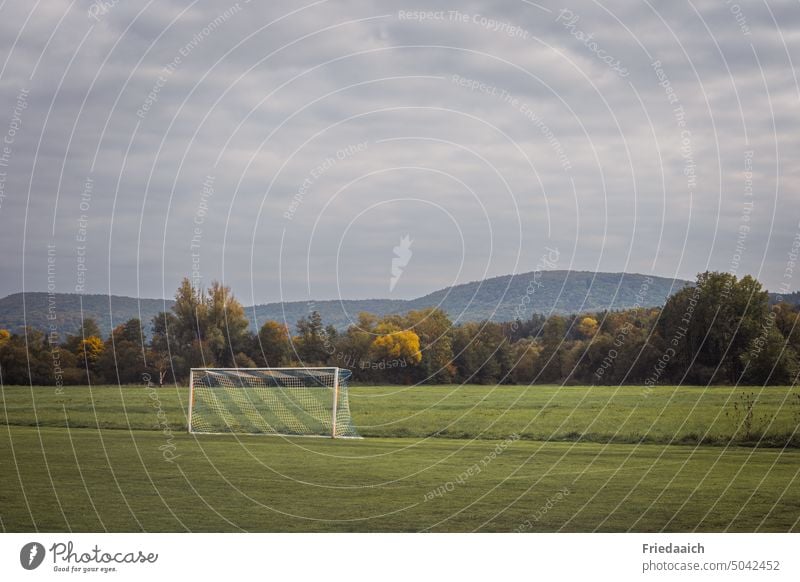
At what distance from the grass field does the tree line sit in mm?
4433

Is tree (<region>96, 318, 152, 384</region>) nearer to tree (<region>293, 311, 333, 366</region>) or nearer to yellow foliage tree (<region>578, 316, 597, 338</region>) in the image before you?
tree (<region>293, 311, 333, 366</region>)

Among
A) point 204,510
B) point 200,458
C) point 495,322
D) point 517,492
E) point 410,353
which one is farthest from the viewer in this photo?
point 495,322

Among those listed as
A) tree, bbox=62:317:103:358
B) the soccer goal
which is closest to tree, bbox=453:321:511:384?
the soccer goal

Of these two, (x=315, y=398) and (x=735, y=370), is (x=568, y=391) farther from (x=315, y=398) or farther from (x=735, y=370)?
(x=315, y=398)

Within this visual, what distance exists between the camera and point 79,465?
1988cm

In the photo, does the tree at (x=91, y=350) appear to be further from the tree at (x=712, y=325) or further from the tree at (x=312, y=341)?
the tree at (x=712, y=325)

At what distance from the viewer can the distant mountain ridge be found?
49484 millimetres

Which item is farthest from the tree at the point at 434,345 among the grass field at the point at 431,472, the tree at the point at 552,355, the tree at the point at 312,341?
the grass field at the point at 431,472

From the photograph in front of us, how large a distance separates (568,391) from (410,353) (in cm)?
1110

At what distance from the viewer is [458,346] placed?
5316cm

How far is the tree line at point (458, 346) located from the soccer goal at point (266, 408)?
491 centimetres

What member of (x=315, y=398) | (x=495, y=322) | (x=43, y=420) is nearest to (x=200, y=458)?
(x=43, y=420)

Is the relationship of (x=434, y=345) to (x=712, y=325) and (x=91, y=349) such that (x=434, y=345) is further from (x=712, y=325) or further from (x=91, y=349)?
(x=91, y=349)

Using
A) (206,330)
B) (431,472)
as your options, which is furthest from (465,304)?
(431,472)
